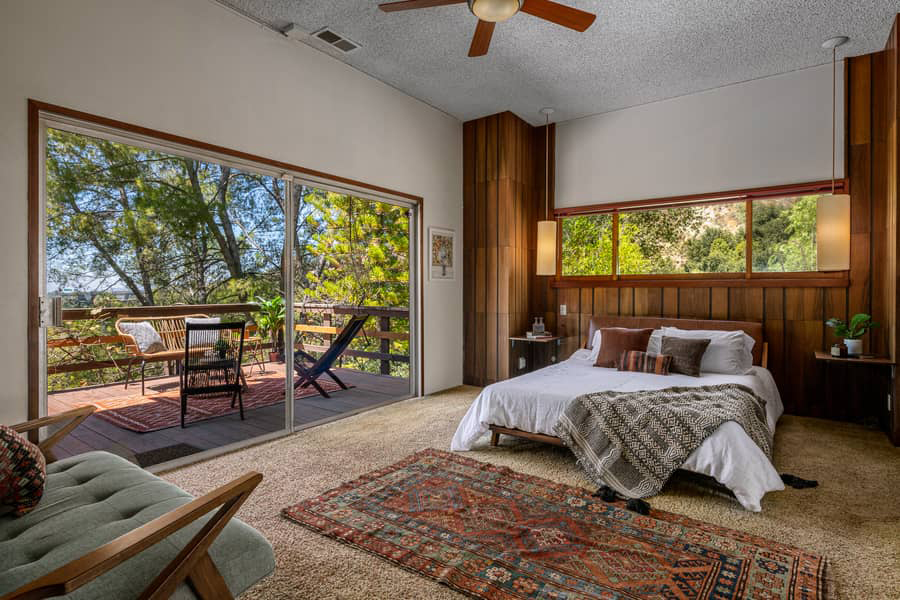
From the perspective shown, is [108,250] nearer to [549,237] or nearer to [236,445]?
[236,445]

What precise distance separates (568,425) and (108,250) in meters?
2.95

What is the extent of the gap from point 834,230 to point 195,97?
16.2ft

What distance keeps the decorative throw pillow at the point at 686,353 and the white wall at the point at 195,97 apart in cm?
238

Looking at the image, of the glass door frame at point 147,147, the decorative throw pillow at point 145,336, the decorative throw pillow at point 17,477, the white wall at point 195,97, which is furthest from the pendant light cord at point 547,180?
the decorative throw pillow at point 17,477

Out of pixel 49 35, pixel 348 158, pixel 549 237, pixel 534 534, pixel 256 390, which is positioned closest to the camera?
pixel 534 534

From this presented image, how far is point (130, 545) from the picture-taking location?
3.74 ft

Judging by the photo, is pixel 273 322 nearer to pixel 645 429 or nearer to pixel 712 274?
pixel 645 429

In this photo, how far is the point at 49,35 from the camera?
256cm

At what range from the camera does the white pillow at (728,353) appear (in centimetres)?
388

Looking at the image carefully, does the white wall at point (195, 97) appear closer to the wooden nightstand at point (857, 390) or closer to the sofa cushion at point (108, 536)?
the sofa cushion at point (108, 536)

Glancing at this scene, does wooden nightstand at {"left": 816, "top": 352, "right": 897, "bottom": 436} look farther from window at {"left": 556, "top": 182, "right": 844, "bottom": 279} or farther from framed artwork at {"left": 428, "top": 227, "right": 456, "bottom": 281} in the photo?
framed artwork at {"left": 428, "top": 227, "right": 456, "bottom": 281}

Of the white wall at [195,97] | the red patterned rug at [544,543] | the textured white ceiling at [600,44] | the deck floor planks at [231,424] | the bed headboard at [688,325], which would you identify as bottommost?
the red patterned rug at [544,543]

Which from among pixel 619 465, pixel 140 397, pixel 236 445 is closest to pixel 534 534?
pixel 619 465

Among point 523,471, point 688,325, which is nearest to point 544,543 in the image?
point 523,471
